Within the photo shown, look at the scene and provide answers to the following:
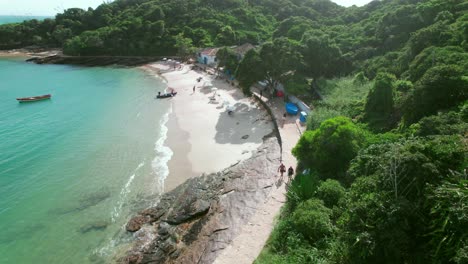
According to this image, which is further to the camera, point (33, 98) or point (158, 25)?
point (158, 25)

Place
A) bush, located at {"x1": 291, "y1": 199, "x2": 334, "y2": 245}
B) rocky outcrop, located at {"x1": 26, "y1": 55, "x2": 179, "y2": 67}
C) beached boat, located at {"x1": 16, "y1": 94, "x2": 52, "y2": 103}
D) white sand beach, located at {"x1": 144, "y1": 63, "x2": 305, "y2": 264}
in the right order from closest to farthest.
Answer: bush, located at {"x1": 291, "y1": 199, "x2": 334, "y2": 245}
white sand beach, located at {"x1": 144, "y1": 63, "x2": 305, "y2": 264}
beached boat, located at {"x1": 16, "y1": 94, "x2": 52, "y2": 103}
rocky outcrop, located at {"x1": 26, "y1": 55, "x2": 179, "y2": 67}

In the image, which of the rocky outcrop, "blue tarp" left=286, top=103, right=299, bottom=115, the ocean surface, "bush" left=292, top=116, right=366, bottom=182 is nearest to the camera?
the ocean surface

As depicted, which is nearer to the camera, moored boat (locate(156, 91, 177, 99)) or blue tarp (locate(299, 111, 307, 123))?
blue tarp (locate(299, 111, 307, 123))

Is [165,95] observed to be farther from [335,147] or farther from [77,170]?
[335,147]

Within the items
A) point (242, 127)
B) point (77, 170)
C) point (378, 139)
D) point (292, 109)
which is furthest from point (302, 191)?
point (77, 170)

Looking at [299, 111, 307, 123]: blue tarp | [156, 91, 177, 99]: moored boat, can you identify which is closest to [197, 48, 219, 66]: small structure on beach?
[156, 91, 177, 99]: moored boat

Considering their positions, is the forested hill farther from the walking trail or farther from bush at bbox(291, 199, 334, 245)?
bush at bbox(291, 199, 334, 245)

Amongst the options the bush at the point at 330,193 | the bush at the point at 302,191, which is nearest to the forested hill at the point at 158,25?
the bush at the point at 302,191
